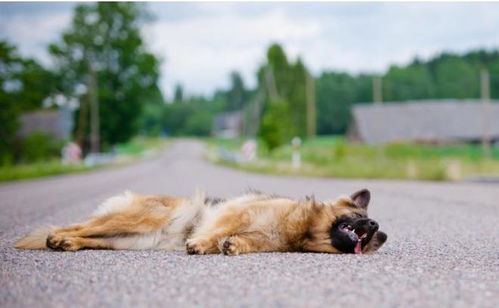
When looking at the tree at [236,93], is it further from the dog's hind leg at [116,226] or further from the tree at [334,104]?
the dog's hind leg at [116,226]

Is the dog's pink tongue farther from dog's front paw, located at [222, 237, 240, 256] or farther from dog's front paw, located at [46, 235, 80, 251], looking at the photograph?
dog's front paw, located at [46, 235, 80, 251]

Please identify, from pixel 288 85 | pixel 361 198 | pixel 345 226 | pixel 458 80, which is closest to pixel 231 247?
pixel 345 226

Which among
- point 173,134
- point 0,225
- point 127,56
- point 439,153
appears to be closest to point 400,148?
point 439,153

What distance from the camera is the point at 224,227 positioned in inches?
228

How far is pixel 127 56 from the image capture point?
5788 centimetres

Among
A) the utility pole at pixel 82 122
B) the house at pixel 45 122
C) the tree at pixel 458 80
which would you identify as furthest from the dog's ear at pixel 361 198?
the tree at pixel 458 80

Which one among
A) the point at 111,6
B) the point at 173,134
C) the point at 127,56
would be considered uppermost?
the point at 111,6

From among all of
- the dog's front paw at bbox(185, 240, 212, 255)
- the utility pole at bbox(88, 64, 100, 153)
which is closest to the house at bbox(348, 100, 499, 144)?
the utility pole at bbox(88, 64, 100, 153)

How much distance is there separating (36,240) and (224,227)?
1.94 metres

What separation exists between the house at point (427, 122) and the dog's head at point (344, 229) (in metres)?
60.8

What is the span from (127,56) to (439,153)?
30714mm

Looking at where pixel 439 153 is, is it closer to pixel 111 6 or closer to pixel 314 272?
pixel 111 6

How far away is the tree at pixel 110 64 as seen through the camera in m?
56.7

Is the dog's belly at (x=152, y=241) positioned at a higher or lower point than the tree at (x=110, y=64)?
lower
